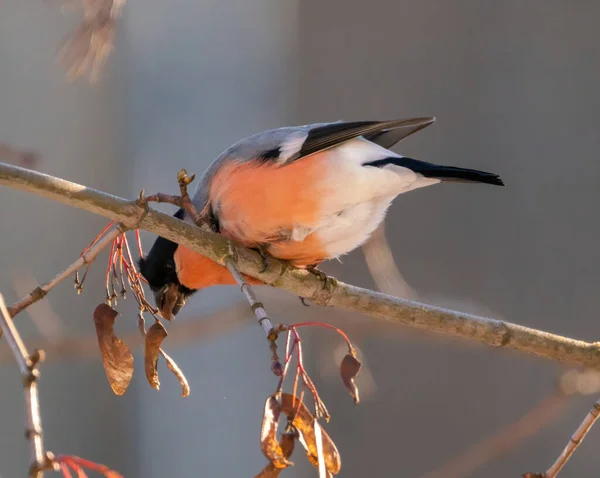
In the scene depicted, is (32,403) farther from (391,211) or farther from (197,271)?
(391,211)

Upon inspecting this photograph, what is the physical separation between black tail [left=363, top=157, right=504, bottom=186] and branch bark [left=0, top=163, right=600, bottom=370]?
0.26 meters

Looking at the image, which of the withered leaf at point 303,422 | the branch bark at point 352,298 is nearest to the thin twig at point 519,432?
the branch bark at point 352,298

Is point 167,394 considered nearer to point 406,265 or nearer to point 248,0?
point 406,265

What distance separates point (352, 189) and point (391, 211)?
1514 mm

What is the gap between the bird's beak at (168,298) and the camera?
5.08 feet

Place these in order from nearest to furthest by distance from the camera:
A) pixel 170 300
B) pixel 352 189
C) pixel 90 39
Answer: pixel 90 39 < pixel 352 189 < pixel 170 300

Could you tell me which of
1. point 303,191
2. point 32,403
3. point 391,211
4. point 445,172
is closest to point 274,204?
point 303,191

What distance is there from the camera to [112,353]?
0.88 m

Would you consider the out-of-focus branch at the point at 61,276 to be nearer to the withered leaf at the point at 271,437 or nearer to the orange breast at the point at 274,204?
the withered leaf at the point at 271,437

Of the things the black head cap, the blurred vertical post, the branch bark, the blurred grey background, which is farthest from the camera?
the blurred vertical post

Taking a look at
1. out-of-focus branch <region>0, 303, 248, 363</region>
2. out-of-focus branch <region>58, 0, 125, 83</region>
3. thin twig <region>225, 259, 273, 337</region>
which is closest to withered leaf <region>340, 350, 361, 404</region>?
thin twig <region>225, 259, 273, 337</region>

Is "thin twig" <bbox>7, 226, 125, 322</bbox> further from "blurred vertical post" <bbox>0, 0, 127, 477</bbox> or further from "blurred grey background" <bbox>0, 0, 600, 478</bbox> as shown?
"blurred vertical post" <bbox>0, 0, 127, 477</bbox>

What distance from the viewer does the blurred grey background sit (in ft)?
8.91

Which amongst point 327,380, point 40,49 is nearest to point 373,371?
point 327,380
